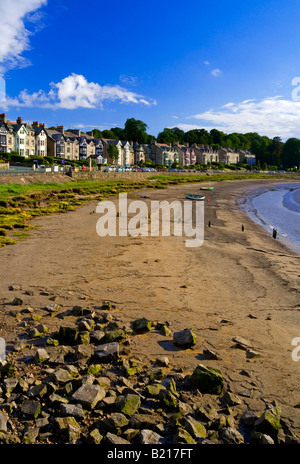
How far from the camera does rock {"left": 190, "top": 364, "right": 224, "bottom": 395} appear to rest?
6.10 metres

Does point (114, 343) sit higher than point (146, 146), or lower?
lower

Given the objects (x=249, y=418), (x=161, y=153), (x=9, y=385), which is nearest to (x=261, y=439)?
(x=249, y=418)

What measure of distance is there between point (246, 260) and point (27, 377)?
12.4m

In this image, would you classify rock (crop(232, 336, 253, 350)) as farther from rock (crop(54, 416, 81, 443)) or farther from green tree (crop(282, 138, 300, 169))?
green tree (crop(282, 138, 300, 169))

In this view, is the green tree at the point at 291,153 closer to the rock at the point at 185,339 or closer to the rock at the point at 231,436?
the rock at the point at 185,339

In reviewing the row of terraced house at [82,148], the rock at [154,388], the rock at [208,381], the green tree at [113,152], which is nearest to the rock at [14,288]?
the rock at [154,388]

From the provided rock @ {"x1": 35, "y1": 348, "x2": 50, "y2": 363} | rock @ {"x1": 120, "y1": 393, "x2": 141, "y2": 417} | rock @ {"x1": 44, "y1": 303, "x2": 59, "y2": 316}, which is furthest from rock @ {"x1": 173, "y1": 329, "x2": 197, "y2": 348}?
rock @ {"x1": 44, "y1": 303, "x2": 59, "y2": 316}

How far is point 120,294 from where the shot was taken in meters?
11.0

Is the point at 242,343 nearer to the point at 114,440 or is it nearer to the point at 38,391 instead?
the point at 114,440

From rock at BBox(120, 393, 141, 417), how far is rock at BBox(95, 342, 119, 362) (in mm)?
1382

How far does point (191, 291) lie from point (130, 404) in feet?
21.3

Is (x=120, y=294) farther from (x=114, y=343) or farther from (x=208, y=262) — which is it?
(x=208, y=262)

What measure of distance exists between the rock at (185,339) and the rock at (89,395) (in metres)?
2.55

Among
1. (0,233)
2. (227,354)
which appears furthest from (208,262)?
(0,233)
